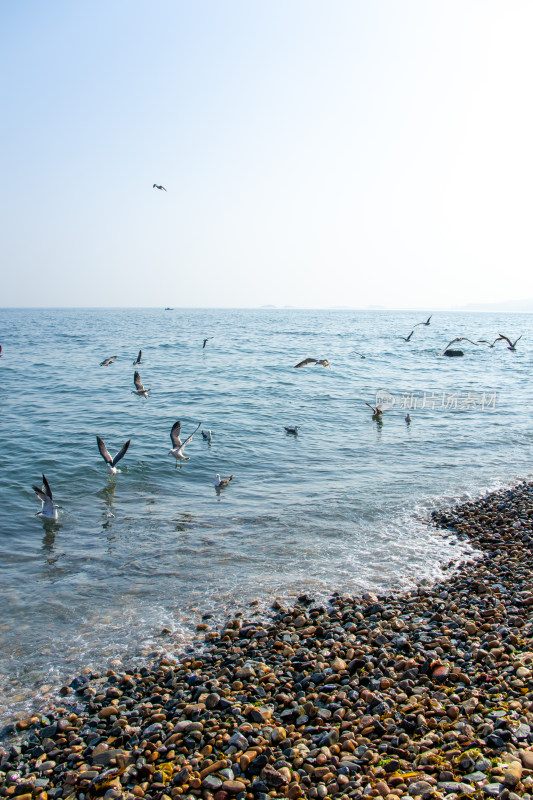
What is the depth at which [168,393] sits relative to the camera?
25.7m

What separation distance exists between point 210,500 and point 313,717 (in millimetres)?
7585

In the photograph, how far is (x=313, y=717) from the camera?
479 cm

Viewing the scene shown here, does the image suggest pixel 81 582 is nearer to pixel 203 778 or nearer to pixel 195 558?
pixel 195 558

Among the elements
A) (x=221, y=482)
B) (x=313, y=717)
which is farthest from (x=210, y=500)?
(x=313, y=717)

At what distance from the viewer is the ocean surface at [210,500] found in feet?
23.7

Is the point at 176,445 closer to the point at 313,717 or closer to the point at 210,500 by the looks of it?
the point at 210,500

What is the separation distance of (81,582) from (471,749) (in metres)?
6.23

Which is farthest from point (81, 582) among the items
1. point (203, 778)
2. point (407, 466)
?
point (407, 466)

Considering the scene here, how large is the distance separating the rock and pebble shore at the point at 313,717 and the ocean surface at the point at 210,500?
815 mm

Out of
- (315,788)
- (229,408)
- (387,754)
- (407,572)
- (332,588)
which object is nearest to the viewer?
(315,788)

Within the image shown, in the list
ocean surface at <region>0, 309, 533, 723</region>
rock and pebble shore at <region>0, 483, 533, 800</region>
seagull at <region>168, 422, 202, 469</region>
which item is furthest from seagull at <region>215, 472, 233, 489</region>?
rock and pebble shore at <region>0, 483, 533, 800</region>

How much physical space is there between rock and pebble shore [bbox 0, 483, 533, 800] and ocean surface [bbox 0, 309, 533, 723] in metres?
0.82

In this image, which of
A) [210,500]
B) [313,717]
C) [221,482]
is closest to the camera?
[313,717]

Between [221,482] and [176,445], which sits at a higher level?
[176,445]
